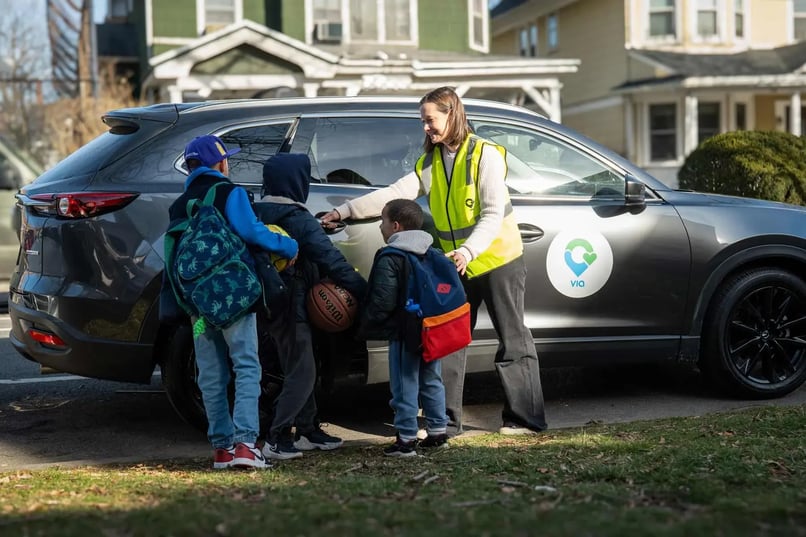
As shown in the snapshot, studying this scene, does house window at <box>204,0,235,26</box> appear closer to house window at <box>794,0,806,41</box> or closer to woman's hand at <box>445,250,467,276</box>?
house window at <box>794,0,806,41</box>

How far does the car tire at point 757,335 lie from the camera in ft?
21.9

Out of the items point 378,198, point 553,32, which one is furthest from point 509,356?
point 553,32

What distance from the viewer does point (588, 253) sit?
636cm

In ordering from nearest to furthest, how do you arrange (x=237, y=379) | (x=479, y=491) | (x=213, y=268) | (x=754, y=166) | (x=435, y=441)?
(x=479, y=491), (x=213, y=268), (x=237, y=379), (x=435, y=441), (x=754, y=166)

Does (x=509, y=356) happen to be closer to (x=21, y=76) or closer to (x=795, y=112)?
(x=795, y=112)

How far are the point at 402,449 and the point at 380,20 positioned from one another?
2228 cm

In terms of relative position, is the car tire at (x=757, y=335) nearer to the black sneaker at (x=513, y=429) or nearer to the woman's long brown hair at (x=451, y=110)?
the black sneaker at (x=513, y=429)

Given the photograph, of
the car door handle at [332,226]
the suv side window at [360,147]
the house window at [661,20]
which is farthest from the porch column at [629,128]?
the car door handle at [332,226]

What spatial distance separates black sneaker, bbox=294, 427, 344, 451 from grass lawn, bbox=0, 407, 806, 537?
0.09 metres

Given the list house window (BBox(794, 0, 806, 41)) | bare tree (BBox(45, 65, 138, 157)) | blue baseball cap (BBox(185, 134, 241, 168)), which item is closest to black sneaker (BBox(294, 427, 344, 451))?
blue baseball cap (BBox(185, 134, 241, 168))

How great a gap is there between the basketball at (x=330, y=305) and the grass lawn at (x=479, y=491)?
69cm

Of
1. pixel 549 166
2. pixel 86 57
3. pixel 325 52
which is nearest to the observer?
pixel 549 166

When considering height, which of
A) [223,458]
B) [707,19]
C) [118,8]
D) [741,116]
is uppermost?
[118,8]

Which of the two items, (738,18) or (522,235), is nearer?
(522,235)
